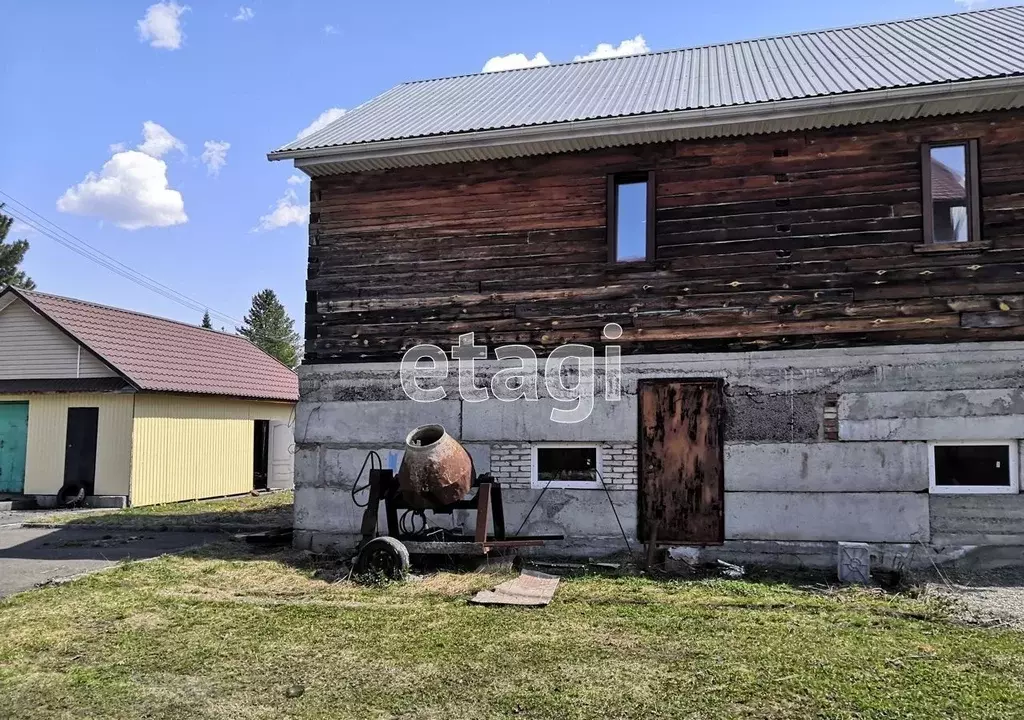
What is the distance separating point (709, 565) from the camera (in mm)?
9328

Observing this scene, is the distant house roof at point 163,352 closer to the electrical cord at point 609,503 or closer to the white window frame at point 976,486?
the electrical cord at point 609,503

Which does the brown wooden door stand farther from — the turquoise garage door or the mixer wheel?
the turquoise garage door

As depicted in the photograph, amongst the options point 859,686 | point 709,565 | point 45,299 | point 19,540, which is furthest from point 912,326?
point 45,299

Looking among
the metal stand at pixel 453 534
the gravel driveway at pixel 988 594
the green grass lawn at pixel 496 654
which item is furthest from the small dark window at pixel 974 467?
the metal stand at pixel 453 534

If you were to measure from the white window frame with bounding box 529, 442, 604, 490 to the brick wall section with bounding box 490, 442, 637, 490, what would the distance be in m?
0.03

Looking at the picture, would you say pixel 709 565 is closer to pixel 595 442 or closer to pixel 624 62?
pixel 595 442

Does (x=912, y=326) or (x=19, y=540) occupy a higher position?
(x=912, y=326)

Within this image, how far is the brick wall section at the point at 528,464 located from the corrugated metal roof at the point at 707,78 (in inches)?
174

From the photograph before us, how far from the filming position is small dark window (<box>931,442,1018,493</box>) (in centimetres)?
887

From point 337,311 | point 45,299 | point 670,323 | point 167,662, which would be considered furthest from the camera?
point 45,299

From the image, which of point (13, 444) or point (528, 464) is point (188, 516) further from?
point (528, 464)

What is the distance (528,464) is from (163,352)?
13.9m

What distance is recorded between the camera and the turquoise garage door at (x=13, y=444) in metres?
18.0

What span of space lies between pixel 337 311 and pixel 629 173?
4.74 meters
